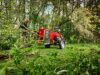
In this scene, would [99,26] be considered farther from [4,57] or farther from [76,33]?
[4,57]

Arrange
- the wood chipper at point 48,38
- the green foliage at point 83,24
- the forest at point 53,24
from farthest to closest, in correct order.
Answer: the green foliage at point 83,24 → the wood chipper at point 48,38 → the forest at point 53,24

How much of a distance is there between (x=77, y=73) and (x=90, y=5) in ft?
79.2

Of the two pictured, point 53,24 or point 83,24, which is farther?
point 53,24

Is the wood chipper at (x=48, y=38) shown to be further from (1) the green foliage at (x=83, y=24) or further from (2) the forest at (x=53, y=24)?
(1) the green foliage at (x=83, y=24)

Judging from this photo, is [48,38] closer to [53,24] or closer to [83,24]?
[83,24]

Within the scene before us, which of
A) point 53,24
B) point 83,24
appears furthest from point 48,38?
point 53,24

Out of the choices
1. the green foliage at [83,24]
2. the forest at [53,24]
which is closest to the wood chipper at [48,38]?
the forest at [53,24]

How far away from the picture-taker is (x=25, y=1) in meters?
27.2

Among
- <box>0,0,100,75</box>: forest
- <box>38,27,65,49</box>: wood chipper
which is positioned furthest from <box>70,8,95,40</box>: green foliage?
<box>38,27,65,49</box>: wood chipper

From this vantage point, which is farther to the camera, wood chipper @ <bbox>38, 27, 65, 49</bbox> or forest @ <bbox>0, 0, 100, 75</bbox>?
wood chipper @ <bbox>38, 27, 65, 49</bbox>

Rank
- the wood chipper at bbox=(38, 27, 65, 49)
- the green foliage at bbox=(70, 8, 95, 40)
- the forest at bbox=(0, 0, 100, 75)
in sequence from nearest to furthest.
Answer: the forest at bbox=(0, 0, 100, 75) → the wood chipper at bbox=(38, 27, 65, 49) → the green foliage at bbox=(70, 8, 95, 40)

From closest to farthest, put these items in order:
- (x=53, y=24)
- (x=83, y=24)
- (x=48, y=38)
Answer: (x=48, y=38) → (x=83, y=24) → (x=53, y=24)

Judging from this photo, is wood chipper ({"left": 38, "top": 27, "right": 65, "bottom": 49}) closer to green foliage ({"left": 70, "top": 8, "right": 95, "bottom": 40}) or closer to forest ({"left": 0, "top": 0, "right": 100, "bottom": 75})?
forest ({"left": 0, "top": 0, "right": 100, "bottom": 75})

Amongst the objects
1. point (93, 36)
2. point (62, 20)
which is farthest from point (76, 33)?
point (62, 20)
